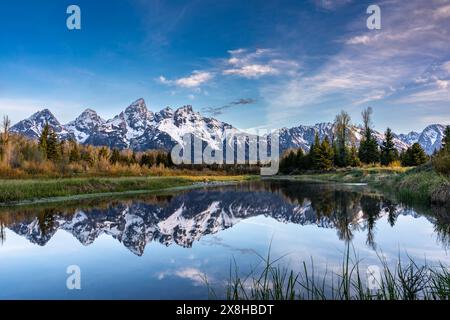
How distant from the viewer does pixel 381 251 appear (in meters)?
7.29

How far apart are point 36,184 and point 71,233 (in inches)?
479

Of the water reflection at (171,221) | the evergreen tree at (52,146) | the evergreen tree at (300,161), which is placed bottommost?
the water reflection at (171,221)

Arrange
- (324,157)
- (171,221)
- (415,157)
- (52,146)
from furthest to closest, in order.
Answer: (324,157), (52,146), (415,157), (171,221)

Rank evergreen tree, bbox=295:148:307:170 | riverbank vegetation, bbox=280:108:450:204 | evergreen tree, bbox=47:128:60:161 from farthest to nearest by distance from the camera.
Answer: evergreen tree, bbox=295:148:307:170
evergreen tree, bbox=47:128:60:161
riverbank vegetation, bbox=280:108:450:204

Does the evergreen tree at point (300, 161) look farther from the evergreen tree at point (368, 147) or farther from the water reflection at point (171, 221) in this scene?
the water reflection at point (171, 221)

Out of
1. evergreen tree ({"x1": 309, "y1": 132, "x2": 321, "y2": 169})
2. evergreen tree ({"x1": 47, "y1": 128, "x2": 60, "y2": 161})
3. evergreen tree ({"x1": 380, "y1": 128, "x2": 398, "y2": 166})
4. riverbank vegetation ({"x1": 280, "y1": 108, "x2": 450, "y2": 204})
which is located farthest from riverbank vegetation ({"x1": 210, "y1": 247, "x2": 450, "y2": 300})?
evergreen tree ({"x1": 309, "y1": 132, "x2": 321, "y2": 169})

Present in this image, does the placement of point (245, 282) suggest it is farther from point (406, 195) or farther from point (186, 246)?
point (406, 195)

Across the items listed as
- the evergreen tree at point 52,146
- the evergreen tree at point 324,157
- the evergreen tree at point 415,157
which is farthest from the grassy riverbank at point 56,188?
the evergreen tree at point 415,157

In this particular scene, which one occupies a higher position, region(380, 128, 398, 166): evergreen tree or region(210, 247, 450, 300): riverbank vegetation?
region(380, 128, 398, 166): evergreen tree

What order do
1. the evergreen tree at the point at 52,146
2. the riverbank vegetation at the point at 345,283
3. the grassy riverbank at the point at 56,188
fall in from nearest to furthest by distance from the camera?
the riverbank vegetation at the point at 345,283, the grassy riverbank at the point at 56,188, the evergreen tree at the point at 52,146

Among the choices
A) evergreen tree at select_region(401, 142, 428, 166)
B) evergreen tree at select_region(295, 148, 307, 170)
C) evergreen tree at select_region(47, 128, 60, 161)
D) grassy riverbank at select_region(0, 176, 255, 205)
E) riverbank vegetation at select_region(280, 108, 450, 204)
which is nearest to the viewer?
grassy riverbank at select_region(0, 176, 255, 205)

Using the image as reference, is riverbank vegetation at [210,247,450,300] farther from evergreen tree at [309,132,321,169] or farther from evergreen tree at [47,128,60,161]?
evergreen tree at [309,132,321,169]

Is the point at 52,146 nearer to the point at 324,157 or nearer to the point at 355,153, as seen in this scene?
the point at 324,157

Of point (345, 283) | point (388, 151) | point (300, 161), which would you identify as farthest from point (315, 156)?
point (345, 283)
